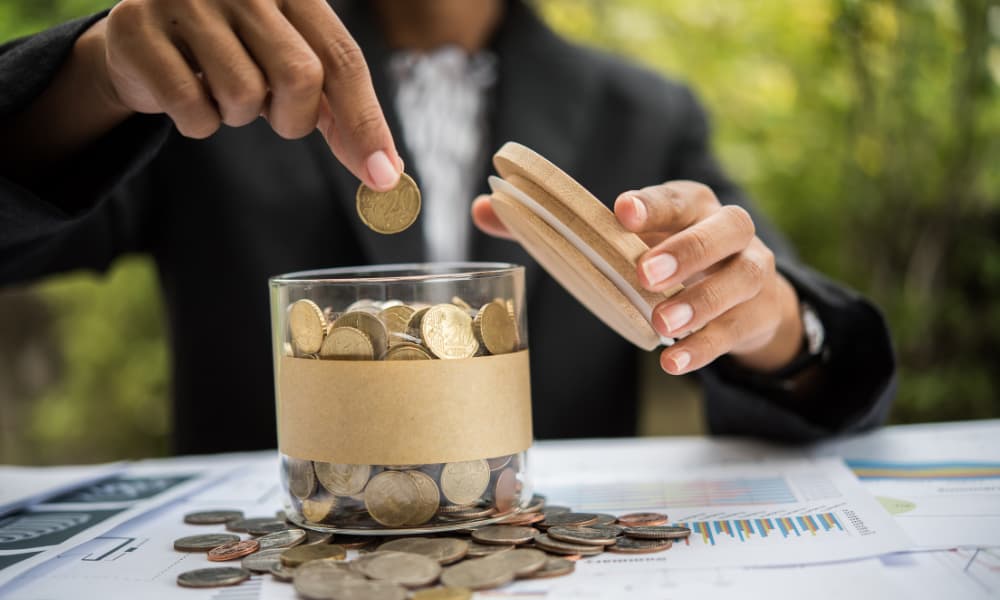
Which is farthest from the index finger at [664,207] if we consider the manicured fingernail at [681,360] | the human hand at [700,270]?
the manicured fingernail at [681,360]

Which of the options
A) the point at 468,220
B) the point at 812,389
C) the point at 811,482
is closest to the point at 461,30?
the point at 468,220

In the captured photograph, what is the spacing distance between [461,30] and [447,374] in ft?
4.77

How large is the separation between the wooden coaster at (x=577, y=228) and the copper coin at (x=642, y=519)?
0.68 ft

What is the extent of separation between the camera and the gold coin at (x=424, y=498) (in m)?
0.89

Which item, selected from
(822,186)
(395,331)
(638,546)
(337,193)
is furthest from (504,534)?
(822,186)

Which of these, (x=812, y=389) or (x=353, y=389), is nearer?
(x=353, y=389)

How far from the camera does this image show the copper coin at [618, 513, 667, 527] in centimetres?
95

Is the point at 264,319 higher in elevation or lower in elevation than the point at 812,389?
higher

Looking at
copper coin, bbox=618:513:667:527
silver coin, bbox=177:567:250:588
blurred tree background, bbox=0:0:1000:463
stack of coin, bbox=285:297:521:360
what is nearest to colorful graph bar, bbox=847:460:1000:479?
copper coin, bbox=618:513:667:527

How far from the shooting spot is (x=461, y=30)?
2.12m

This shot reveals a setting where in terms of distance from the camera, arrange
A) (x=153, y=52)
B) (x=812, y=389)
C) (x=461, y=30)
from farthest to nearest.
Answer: (x=461, y=30)
(x=812, y=389)
(x=153, y=52)

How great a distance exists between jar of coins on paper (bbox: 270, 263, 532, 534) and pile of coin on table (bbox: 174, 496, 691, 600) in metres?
0.04

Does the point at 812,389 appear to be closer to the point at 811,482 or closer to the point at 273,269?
the point at 811,482

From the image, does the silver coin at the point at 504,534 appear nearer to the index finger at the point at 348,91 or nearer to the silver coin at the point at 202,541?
the silver coin at the point at 202,541
